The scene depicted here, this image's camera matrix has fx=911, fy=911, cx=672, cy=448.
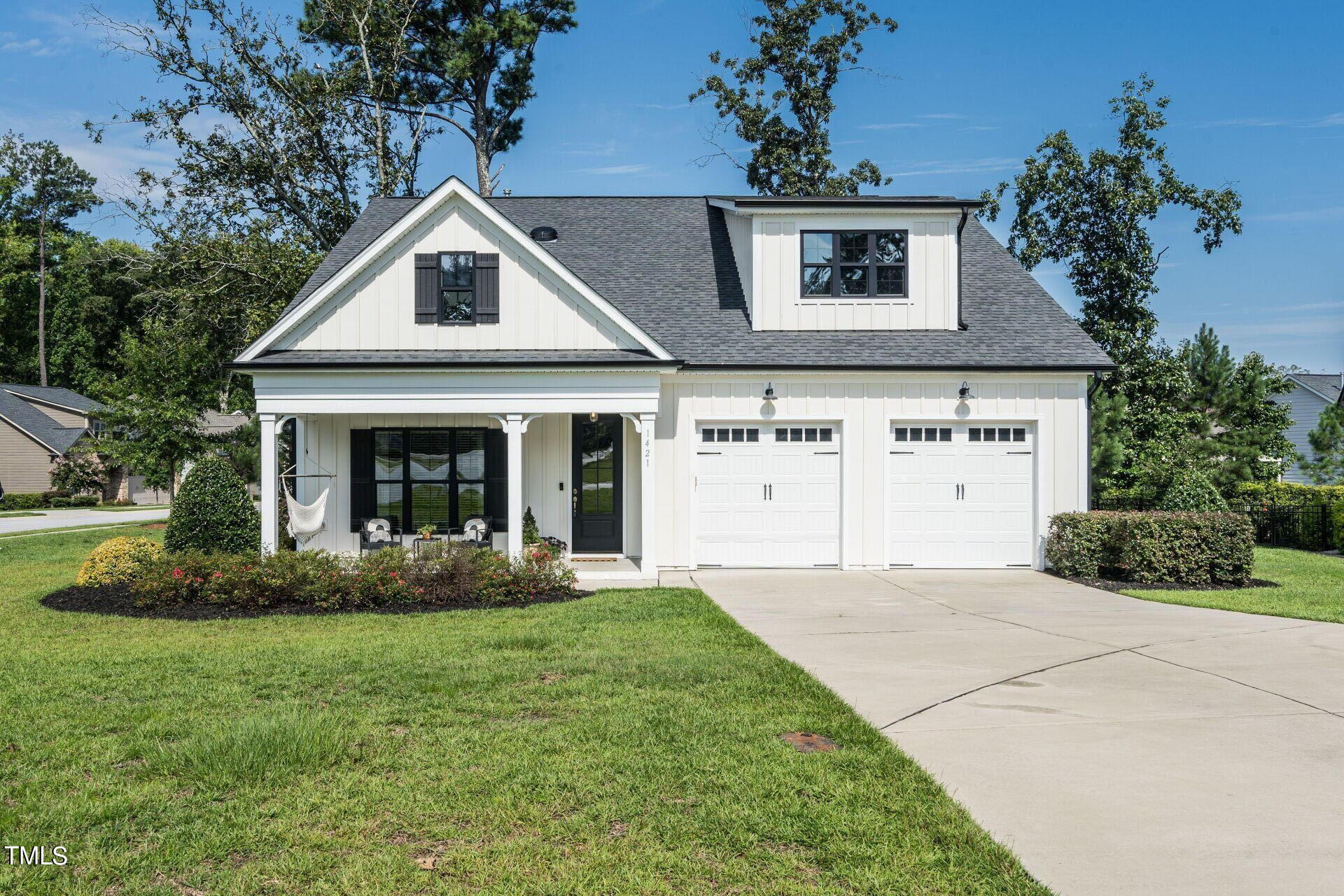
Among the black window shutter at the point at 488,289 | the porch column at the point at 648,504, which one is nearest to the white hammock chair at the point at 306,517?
the black window shutter at the point at 488,289

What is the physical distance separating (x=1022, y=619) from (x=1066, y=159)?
63.2ft

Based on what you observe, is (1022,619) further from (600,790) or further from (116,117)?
(116,117)

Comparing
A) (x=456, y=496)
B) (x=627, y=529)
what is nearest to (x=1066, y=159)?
(x=627, y=529)

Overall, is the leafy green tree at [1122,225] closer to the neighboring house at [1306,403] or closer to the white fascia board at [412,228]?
the white fascia board at [412,228]

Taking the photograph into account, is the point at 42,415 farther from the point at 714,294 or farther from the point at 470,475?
the point at 714,294

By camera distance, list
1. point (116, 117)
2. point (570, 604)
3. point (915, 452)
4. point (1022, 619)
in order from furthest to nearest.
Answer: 1. point (116, 117)
2. point (915, 452)
3. point (570, 604)
4. point (1022, 619)

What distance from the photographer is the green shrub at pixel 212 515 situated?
1268 cm

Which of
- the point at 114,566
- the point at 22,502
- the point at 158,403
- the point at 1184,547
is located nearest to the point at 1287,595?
the point at 1184,547

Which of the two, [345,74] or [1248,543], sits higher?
[345,74]

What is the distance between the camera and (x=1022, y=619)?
10141mm

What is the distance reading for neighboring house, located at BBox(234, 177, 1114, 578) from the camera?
1330 centimetres

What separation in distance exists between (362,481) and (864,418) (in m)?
8.16

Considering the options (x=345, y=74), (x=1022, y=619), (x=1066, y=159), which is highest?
(x=345, y=74)

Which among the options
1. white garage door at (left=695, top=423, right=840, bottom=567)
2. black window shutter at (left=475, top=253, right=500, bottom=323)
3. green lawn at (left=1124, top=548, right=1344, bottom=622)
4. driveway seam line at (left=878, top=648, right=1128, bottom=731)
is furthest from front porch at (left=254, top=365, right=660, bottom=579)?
green lawn at (left=1124, top=548, right=1344, bottom=622)
